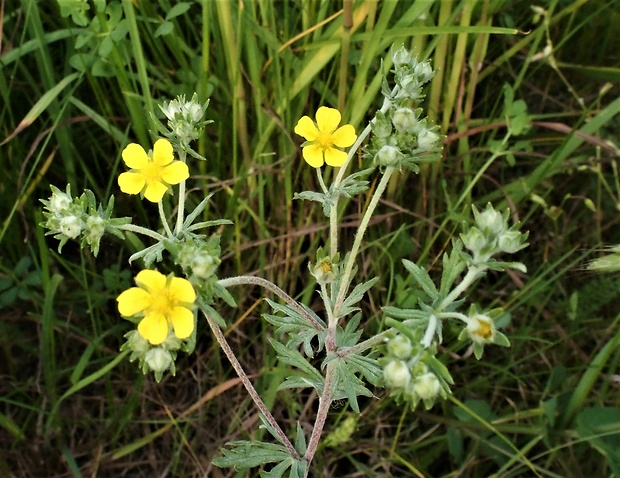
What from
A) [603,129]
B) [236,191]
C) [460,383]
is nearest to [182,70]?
[236,191]

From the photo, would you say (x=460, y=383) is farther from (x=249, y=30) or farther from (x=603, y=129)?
(x=249, y=30)

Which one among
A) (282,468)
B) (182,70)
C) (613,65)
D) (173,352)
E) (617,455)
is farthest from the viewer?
(613,65)

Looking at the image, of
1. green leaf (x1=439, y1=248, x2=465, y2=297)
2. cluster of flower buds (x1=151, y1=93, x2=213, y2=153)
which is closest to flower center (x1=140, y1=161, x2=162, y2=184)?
cluster of flower buds (x1=151, y1=93, x2=213, y2=153)

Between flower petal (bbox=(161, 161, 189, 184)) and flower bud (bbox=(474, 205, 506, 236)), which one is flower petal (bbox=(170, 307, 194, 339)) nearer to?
flower petal (bbox=(161, 161, 189, 184))

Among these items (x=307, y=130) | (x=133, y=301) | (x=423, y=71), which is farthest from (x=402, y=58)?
(x=133, y=301)

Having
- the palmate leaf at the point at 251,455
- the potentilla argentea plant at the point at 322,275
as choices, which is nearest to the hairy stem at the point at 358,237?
the potentilla argentea plant at the point at 322,275

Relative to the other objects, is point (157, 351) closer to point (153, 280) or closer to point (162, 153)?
point (153, 280)
